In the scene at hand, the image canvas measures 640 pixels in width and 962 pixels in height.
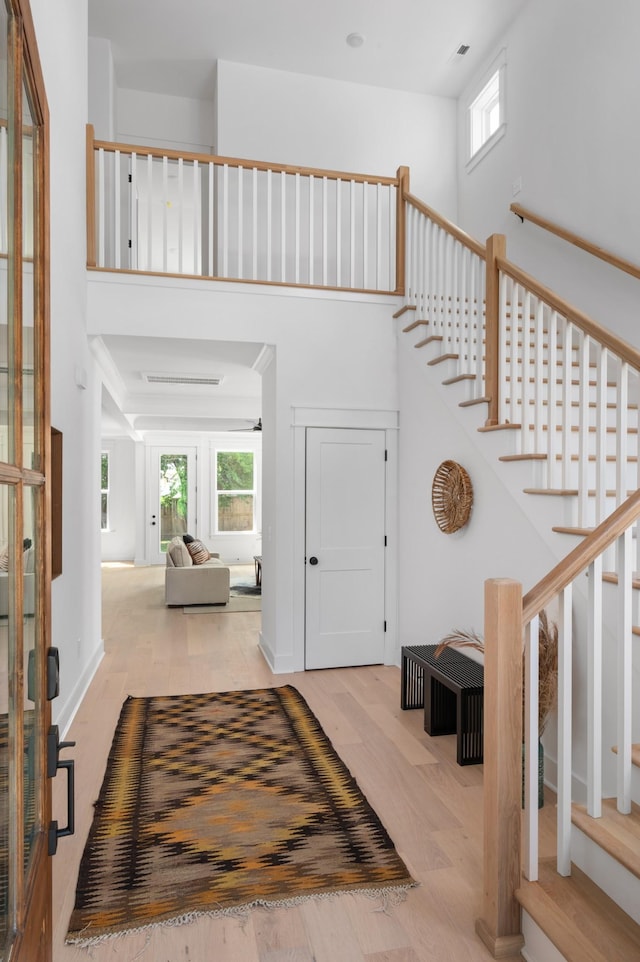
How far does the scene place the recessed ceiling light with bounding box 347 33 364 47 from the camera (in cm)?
571

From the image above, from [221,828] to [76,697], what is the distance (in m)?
1.85

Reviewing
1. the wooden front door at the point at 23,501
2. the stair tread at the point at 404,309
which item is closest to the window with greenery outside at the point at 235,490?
the stair tread at the point at 404,309

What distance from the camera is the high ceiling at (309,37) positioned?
542 centimetres

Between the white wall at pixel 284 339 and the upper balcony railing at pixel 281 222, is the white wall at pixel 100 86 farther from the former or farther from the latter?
the white wall at pixel 284 339

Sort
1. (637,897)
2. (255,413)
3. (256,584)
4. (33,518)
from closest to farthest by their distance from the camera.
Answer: (33,518)
(637,897)
(255,413)
(256,584)

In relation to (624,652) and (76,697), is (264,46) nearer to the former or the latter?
(76,697)

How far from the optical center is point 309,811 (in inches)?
112

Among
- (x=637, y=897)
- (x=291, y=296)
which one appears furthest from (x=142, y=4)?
(x=637, y=897)

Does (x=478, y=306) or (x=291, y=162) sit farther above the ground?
(x=291, y=162)

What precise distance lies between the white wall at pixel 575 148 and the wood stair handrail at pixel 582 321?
1161 millimetres

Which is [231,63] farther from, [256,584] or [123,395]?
[256,584]

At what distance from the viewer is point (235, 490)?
1236cm

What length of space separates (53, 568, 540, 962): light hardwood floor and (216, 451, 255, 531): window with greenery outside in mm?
6426

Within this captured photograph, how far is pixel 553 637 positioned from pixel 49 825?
7.83 ft
